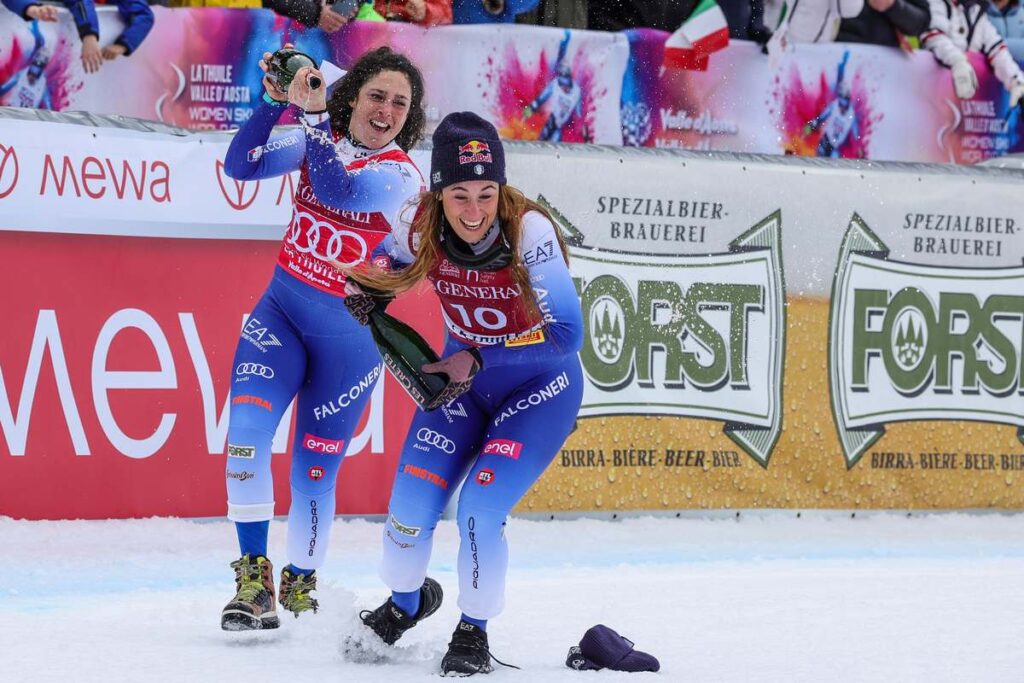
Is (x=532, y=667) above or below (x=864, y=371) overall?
below

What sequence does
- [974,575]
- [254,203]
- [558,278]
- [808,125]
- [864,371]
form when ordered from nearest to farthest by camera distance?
[558,278]
[974,575]
[254,203]
[864,371]
[808,125]

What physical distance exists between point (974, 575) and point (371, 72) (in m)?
3.62

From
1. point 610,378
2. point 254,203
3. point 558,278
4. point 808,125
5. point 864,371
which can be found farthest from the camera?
point 808,125

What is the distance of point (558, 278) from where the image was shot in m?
4.21

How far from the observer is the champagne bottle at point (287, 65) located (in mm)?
4883

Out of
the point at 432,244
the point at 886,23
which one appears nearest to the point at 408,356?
the point at 432,244

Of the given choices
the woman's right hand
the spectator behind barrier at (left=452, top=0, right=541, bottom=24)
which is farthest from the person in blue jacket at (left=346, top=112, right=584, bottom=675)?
the spectator behind barrier at (left=452, top=0, right=541, bottom=24)

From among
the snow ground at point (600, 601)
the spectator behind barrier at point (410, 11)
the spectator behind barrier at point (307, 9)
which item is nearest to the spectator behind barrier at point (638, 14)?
the spectator behind barrier at point (410, 11)

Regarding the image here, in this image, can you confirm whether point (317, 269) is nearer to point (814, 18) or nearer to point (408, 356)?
point (408, 356)

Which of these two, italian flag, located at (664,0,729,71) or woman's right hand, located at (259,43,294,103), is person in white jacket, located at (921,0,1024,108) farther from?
woman's right hand, located at (259,43,294,103)

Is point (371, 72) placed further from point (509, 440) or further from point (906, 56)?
point (906, 56)

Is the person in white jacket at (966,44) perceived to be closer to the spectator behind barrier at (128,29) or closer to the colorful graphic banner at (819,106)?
the colorful graphic banner at (819,106)

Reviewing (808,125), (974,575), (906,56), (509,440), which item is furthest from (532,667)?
(906,56)

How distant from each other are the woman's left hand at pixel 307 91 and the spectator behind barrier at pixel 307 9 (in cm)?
308
